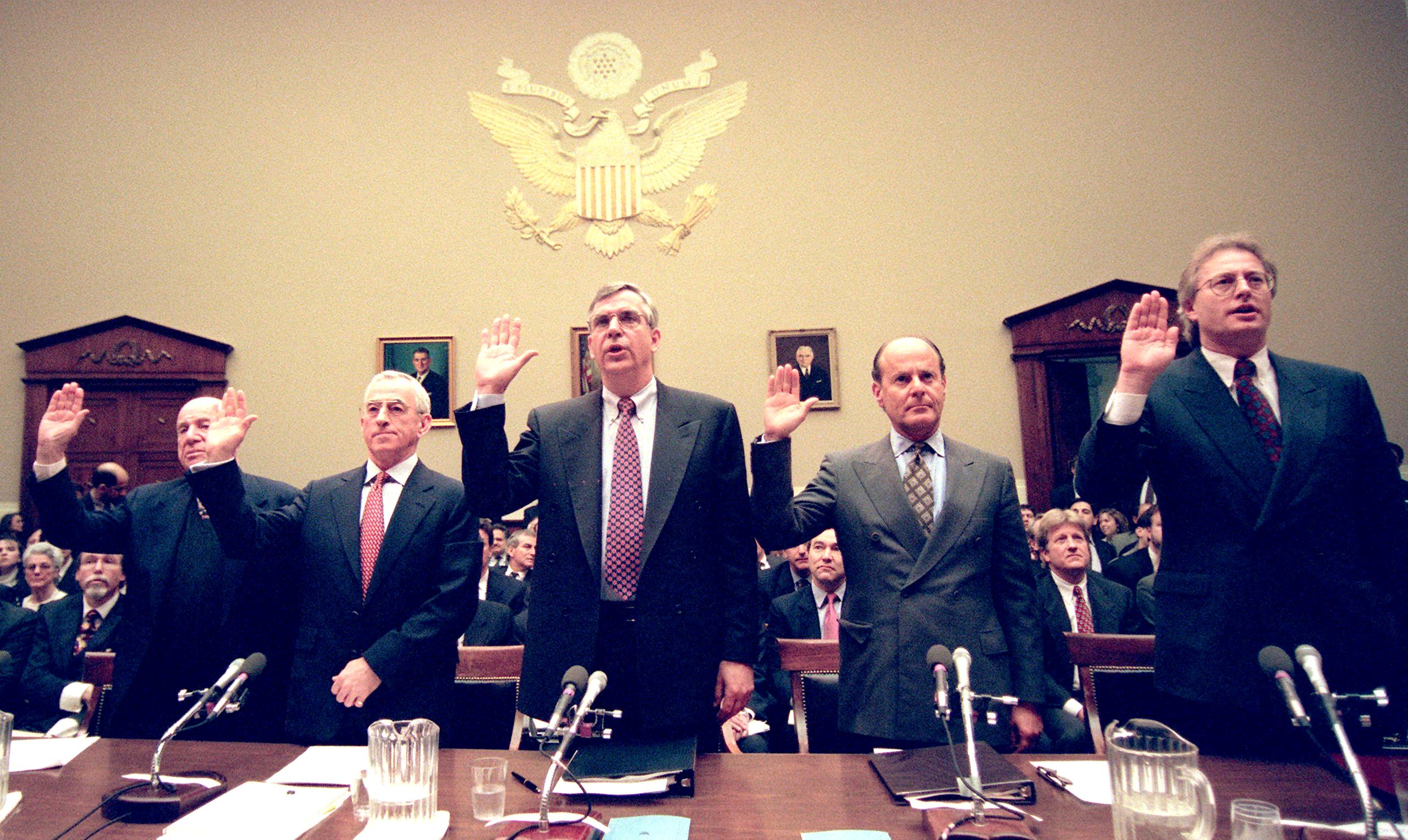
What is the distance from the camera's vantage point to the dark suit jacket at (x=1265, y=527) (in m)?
1.68

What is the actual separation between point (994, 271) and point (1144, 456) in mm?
6160

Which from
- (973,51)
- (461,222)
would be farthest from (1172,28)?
(461,222)

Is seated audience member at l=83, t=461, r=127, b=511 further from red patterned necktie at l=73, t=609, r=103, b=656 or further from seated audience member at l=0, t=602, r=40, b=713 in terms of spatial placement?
seated audience member at l=0, t=602, r=40, b=713

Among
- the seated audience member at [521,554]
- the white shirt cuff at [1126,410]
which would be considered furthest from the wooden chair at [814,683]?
the seated audience member at [521,554]

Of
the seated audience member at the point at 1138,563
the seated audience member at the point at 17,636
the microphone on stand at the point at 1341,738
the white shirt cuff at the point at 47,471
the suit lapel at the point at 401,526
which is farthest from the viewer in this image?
the seated audience member at the point at 1138,563

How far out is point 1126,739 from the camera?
132cm

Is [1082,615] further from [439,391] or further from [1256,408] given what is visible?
[439,391]

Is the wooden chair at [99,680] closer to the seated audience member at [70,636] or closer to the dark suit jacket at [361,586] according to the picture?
the dark suit jacket at [361,586]

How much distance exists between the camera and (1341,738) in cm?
114

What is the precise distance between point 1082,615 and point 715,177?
5420 mm

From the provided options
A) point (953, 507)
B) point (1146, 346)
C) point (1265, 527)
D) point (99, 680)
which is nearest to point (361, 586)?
point (99, 680)

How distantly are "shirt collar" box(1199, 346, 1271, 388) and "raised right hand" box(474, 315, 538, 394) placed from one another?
1520mm

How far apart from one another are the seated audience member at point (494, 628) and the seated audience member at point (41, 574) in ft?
8.52

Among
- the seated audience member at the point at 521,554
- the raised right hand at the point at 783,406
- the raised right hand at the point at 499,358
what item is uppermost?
the raised right hand at the point at 499,358
